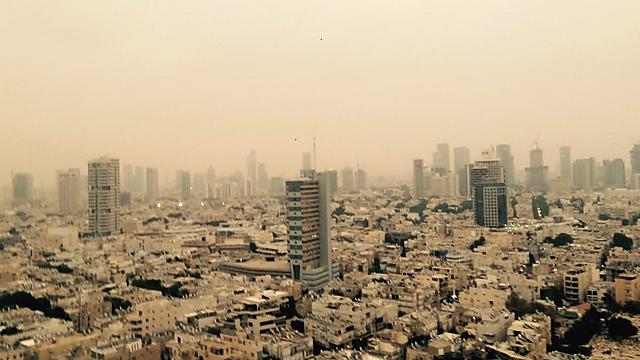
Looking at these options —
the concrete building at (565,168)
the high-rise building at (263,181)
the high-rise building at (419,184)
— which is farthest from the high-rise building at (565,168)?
the high-rise building at (263,181)

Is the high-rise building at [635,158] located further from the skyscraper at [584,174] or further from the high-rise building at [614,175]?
the skyscraper at [584,174]

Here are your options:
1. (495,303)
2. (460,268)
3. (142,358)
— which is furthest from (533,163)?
(142,358)

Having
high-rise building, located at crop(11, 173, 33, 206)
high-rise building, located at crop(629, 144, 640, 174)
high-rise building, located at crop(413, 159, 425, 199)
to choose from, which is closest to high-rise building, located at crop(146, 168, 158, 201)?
high-rise building, located at crop(11, 173, 33, 206)

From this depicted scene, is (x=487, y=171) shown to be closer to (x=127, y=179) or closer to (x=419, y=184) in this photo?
(x=419, y=184)

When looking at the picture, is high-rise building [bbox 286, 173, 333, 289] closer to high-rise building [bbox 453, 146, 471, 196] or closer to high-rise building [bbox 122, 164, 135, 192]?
high-rise building [bbox 122, 164, 135, 192]

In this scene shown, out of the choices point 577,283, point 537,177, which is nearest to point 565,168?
point 537,177

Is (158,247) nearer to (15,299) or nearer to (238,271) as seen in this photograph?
(238,271)
